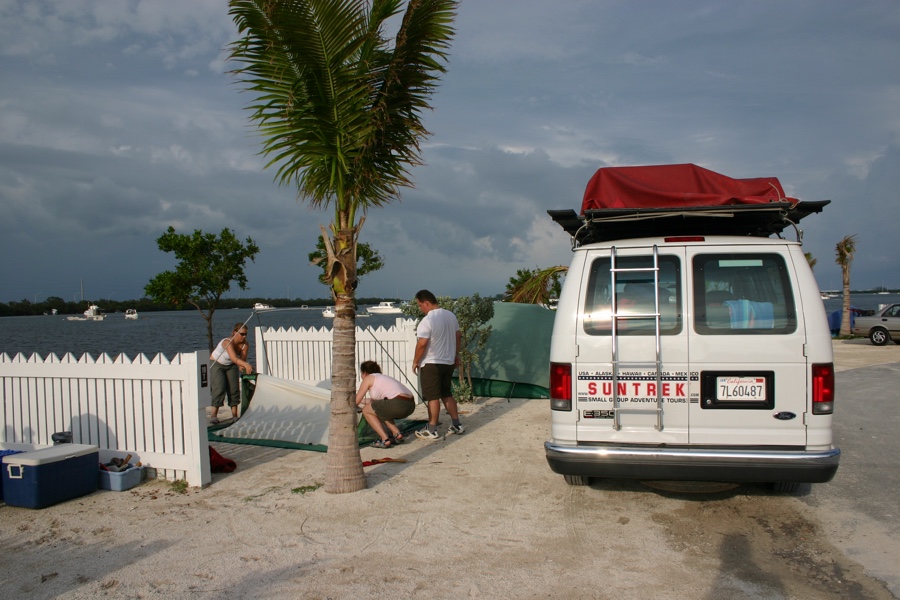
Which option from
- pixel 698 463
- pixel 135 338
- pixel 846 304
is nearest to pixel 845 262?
pixel 846 304

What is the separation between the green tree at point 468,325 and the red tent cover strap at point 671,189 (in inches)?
216

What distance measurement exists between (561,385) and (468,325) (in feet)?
20.1

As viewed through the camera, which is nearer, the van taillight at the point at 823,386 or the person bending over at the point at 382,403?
the van taillight at the point at 823,386

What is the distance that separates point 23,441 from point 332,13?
5.70 meters

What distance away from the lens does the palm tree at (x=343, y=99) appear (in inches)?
230

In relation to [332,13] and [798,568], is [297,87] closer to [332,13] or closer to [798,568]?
[332,13]

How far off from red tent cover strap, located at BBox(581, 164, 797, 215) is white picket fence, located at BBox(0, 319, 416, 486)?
4.07 meters

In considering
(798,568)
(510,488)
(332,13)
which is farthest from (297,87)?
(798,568)

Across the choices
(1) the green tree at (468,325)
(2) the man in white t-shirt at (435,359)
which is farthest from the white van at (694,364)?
(1) the green tree at (468,325)

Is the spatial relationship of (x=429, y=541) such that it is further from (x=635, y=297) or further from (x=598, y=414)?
(x=635, y=297)

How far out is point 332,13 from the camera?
571cm

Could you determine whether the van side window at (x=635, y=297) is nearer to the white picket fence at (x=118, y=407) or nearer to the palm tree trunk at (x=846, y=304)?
the white picket fence at (x=118, y=407)

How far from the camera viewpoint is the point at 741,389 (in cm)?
482

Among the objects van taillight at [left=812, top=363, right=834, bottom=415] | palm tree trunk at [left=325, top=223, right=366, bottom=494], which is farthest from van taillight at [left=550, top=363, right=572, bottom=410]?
palm tree trunk at [left=325, top=223, right=366, bottom=494]
